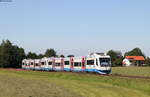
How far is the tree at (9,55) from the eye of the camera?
114562 mm

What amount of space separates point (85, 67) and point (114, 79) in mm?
17353

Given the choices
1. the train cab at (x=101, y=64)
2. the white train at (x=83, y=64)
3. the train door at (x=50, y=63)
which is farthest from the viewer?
the train door at (x=50, y=63)

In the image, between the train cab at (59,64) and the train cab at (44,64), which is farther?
the train cab at (44,64)

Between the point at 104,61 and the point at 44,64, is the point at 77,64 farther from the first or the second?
the point at 44,64

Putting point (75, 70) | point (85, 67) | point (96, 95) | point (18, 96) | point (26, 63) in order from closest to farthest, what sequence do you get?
point (18, 96), point (96, 95), point (85, 67), point (75, 70), point (26, 63)

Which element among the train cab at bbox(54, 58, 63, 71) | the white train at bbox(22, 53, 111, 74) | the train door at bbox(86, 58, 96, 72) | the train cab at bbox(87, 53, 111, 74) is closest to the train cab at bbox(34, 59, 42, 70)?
the white train at bbox(22, 53, 111, 74)

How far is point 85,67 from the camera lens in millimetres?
50188

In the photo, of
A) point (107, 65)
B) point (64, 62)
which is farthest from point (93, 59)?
point (64, 62)

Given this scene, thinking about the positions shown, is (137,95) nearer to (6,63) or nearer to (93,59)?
(93,59)

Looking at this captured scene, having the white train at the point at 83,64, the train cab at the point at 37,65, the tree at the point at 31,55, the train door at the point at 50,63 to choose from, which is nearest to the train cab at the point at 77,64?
the white train at the point at 83,64

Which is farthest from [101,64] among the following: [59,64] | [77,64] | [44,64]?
[44,64]

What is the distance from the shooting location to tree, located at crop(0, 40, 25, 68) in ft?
376

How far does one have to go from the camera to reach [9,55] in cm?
11594

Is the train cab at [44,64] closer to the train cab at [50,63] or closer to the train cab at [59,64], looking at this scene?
the train cab at [50,63]
